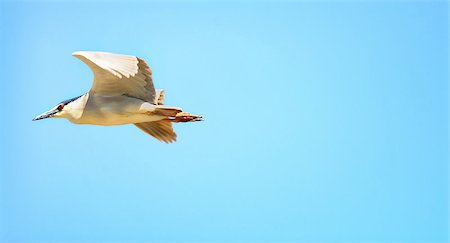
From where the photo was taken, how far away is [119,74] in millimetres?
11922

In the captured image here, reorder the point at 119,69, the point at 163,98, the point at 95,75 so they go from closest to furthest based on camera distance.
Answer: the point at 119,69 < the point at 95,75 < the point at 163,98

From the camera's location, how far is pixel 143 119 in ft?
44.0

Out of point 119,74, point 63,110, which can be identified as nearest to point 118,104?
point 63,110

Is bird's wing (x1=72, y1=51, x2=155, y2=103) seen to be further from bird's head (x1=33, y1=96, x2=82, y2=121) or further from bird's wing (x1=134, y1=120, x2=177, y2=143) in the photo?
bird's wing (x1=134, y1=120, x2=177, y2=143)

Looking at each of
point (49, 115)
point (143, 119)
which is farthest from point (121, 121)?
point (49, 115)

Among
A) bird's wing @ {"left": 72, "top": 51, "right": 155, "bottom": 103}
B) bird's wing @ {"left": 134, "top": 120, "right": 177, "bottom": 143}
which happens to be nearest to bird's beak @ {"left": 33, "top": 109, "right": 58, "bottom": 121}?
bird's wing @ {"left": 72, "top": 51, "right": 155, "bottom": 103}

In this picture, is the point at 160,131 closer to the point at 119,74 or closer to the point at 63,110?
the point at 63,110

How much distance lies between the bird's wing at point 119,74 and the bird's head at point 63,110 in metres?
0.41

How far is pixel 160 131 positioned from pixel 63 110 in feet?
6.38

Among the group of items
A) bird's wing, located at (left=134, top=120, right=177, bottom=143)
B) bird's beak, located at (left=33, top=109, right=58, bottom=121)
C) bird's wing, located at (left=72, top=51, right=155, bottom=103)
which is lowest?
bird's beak, located at (left=33, top=109, right=58, bottom=121)

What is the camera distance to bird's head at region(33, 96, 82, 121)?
13273mm

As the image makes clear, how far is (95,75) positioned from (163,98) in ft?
5.88

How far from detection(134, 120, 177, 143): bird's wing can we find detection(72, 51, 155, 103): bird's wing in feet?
4.07

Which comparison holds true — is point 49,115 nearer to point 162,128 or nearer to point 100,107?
point 100,107
